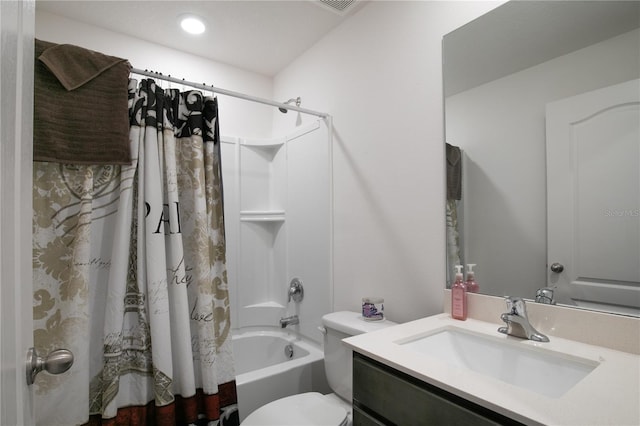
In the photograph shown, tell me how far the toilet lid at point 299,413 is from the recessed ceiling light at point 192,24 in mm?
2146

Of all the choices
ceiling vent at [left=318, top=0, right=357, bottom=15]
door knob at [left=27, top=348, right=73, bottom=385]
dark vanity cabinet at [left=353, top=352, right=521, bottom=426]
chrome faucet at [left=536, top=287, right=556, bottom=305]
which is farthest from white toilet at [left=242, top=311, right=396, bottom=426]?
ceiling vent at [left=318, top=0, right=357, bottom=15]

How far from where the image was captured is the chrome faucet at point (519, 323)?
104 cm

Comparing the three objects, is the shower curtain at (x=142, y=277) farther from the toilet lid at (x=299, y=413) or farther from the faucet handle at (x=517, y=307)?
the faucet handle at (x=517, y=307)

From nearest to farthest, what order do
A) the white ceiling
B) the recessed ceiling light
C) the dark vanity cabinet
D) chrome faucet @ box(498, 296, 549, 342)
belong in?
the dark vanity cabinet < chrome faucet @ box(498, 296, 549, 342) < the white ceiling < the recessed ceiling light

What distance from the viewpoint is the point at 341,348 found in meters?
1.55

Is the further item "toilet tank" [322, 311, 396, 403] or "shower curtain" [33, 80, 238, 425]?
"toilet tank" [322, 311, 396, 403]

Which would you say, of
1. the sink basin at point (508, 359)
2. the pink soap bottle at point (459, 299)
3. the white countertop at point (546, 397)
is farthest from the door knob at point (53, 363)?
the pink soap bottle at point (459, 299)

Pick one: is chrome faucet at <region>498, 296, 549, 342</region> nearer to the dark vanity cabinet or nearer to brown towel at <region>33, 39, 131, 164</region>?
the dark vanity cabinet

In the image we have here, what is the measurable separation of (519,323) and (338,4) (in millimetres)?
1762

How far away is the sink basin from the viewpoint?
91cm

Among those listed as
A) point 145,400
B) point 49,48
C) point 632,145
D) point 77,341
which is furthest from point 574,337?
point 49,48

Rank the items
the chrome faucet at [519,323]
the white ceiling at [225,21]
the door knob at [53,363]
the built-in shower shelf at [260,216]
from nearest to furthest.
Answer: the door knob at [53,363] → the chrome faucet at [519,323] → the white ceiling at [225,21] → the built-in shower shelf at [260,216]

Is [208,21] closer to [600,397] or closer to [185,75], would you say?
[185,75]

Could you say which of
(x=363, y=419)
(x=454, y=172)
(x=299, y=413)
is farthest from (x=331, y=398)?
(x=454, y=172)
